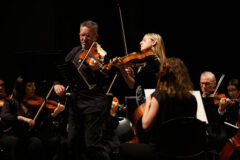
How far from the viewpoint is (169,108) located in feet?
6.05

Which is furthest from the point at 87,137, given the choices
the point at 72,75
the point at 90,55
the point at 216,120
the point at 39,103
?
the point at 216,120

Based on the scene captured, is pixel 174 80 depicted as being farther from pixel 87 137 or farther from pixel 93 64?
pixel 87 137

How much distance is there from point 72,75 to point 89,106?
337 millimetres

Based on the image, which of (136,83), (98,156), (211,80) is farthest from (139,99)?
(211,80)

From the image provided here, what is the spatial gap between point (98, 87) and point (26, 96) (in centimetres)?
108

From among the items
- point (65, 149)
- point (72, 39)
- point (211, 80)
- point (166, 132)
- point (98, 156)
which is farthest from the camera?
point (72, 39)

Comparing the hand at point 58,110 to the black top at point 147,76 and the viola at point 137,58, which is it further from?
the viola at point 137,58

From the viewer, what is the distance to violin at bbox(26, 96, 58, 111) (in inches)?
131

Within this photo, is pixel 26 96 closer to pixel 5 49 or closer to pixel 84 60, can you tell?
pixel 84 60

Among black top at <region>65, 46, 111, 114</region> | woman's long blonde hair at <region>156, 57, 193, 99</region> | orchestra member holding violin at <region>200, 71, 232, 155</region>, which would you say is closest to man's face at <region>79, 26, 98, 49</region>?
black top at <region>65, 46, 111, 114</region>

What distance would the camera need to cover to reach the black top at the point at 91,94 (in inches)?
102

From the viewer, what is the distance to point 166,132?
→ 1.75m

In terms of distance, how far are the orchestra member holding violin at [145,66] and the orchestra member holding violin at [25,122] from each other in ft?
3.03

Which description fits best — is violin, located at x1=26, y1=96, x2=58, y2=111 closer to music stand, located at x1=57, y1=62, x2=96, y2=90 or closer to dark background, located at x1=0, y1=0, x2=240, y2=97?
music stand, located at x1=57, y1=62, x2=96, y2=90
